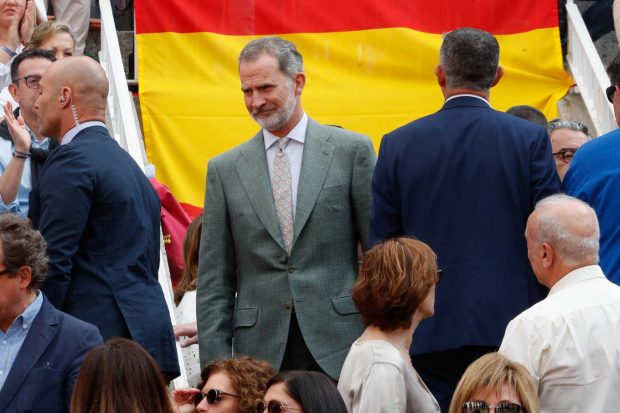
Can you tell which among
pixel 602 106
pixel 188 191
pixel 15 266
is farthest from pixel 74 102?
pixel 602 106

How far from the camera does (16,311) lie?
559 cm

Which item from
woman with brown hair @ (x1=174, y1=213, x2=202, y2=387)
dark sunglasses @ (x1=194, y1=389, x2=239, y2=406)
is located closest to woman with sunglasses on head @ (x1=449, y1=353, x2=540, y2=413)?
dark sunglasses @ (x1=194, y1=389, x2=239, y2=406)

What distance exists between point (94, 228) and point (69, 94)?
2.11 ft

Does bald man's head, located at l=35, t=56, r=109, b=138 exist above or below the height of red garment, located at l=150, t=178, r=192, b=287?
above

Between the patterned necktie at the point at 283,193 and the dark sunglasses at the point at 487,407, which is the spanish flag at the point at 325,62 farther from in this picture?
the dark sunglasses at the point at 487,407

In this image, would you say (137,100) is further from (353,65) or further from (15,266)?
(15,266)

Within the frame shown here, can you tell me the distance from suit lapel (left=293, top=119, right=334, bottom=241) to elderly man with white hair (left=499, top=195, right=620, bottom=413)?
117cm

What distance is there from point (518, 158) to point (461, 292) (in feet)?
1.94

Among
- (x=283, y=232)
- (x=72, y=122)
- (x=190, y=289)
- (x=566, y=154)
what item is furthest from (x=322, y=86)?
(x=283, y=232)

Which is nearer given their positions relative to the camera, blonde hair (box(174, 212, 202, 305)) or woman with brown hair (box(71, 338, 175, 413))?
woman with brown hair (box(71, 338, 175, 413))

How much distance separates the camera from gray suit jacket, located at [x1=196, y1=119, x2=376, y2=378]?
19.6 ft

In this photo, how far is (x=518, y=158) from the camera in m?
5.75

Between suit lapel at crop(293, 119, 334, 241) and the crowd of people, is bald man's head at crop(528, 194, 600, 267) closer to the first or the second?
the crowd of people

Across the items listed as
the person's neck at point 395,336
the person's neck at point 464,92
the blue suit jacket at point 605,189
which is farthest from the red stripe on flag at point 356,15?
the person's neck at point 395,336
